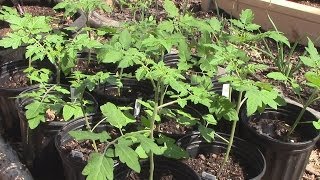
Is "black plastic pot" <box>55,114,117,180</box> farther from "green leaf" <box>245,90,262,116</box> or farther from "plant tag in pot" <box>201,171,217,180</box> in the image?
"green leaf" <box>245,90,262,116</box>

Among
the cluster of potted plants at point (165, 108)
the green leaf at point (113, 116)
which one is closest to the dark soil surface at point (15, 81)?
the cluster of potted plants at point (165, 108)

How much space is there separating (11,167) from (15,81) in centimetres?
61

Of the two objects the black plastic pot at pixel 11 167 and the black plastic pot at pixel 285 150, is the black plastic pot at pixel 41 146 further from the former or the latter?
the black plastic pot at pixel 285 150

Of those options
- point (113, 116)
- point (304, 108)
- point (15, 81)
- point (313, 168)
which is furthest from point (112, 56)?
point (313, 168)

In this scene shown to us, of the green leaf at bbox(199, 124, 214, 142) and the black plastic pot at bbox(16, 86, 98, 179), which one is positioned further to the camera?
the black plastic pot at bbox(16, 86, 98, 179)

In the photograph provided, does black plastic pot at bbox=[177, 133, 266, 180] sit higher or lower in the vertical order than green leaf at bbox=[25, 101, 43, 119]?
lower

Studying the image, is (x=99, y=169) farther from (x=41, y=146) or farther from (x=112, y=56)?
(x=41, y=146)

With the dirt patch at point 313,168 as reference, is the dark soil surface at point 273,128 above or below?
above

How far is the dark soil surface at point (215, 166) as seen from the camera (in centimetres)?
210

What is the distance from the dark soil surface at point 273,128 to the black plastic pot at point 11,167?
1.19 metres

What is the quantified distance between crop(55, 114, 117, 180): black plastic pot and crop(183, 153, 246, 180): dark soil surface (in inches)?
18.8

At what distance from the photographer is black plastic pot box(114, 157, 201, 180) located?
1942mm

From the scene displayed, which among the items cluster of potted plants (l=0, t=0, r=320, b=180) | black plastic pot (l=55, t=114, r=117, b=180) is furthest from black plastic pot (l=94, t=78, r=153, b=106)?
black plastic pot (l=55, t=114, r=117, b=180)

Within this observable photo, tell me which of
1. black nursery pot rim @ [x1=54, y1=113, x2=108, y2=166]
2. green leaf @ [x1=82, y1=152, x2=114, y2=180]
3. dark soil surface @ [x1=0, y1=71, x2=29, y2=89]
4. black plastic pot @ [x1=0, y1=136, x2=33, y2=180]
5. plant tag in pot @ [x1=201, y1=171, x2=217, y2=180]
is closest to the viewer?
green leaf @ [x1=82, y1=152, x2=114, y2=180]
